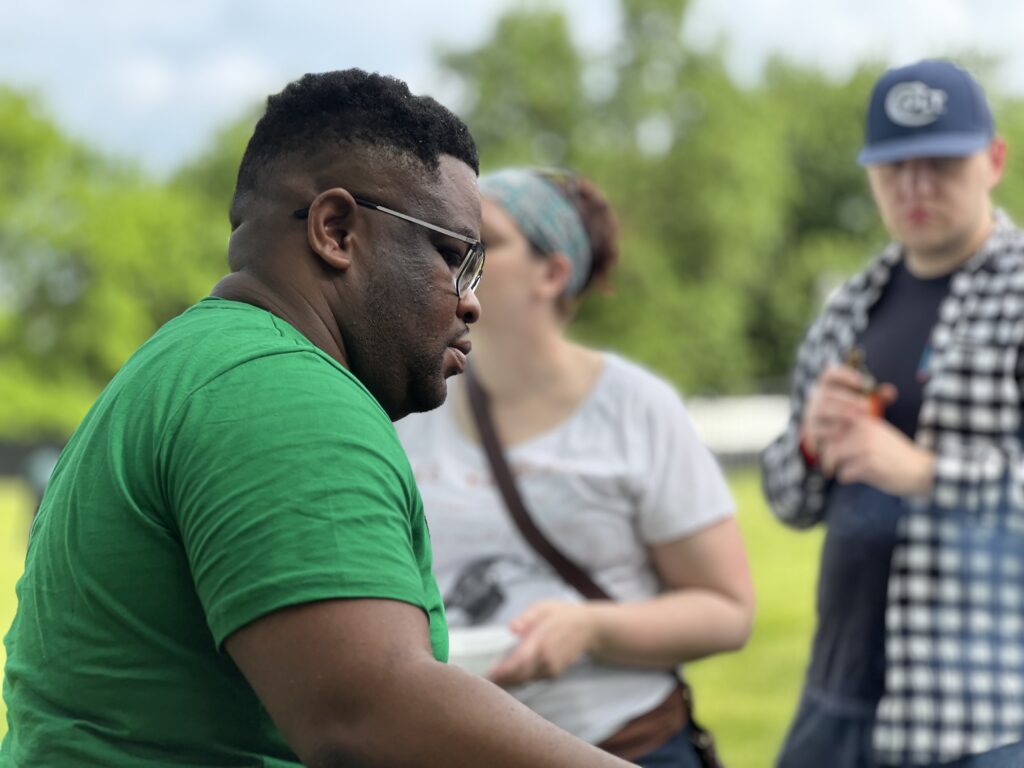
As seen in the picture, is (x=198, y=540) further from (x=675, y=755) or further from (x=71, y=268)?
(x=71, y=268)

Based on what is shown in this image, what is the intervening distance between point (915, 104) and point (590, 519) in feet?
4.46

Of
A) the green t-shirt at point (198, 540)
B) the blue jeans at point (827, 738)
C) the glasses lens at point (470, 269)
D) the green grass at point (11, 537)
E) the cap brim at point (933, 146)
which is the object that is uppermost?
the cap brim at point (933, 146)

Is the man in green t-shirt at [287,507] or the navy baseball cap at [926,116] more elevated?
the navy baseball cap at [926,116]

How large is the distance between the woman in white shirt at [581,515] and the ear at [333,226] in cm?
146

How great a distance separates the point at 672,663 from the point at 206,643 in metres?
1.86

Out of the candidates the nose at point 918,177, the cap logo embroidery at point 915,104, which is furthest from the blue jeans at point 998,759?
the cap logo embroidery at point 915,104

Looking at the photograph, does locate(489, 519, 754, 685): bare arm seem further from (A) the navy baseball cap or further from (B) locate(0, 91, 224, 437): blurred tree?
(B) locate(0, 91, 224, 437): blurred tree

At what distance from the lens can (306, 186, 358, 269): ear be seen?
1601 millimetres

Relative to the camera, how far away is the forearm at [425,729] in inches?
52.0

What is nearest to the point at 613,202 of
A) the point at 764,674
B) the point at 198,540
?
the point at 764,674

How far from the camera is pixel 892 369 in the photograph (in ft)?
11.1

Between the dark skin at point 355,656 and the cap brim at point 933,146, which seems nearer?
the dark skin at point 355,656

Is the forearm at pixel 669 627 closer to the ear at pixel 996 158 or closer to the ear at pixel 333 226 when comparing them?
the ear at pixel 996 158

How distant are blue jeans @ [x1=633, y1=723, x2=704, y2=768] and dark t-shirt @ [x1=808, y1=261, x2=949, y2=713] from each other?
1.45ft
